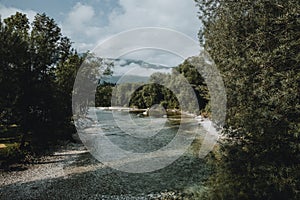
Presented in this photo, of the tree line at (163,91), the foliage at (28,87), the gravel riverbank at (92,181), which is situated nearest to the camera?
the gravel riverbank at (92,181)

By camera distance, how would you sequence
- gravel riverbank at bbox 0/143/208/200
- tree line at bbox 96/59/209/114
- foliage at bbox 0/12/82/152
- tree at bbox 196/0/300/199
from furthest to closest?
1. tree line at bbox 96/59/209/114
2. foliage at bbox 0/12/82/152
3. gravel riverbank at bbox 0/143/208/200
4. tree at bbox 196/0/300/199

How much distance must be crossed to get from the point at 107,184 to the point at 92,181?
88cm

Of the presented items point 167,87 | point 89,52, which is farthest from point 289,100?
point 167,87

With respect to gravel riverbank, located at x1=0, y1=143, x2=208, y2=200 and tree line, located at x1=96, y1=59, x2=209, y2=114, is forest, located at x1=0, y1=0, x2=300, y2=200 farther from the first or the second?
tree line, located at x1=96, y1=59, x2=209, y2=114

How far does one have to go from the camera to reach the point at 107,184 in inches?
500

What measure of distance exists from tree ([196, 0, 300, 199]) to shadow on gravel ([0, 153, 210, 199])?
12.0ft

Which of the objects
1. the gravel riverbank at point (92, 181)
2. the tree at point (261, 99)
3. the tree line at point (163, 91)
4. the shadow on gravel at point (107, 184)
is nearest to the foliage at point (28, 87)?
the gravel riverbank at point (92, 181)

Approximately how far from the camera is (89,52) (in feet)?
122

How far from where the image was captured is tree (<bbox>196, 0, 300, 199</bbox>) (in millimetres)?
7629

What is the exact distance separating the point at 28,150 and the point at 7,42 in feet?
25.4

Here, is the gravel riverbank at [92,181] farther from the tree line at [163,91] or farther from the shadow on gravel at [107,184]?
the tree line at [163,91]

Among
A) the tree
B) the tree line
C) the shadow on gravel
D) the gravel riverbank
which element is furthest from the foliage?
the tree line

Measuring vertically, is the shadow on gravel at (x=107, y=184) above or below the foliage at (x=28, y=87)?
below

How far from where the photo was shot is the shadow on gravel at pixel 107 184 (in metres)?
11.4
